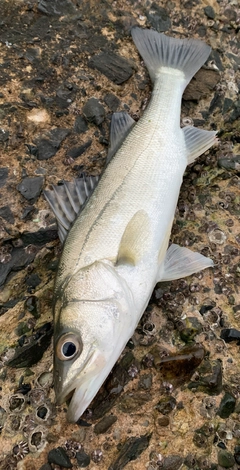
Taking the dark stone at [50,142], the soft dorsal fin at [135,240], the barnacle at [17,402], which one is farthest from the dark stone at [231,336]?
the dark stone at [50,142]

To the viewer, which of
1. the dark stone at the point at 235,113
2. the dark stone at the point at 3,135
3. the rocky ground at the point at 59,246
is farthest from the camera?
the dark stone at the point at 235,113

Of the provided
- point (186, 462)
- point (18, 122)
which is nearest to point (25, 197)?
point (18, 122)

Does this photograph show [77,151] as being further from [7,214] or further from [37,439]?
[37,439]

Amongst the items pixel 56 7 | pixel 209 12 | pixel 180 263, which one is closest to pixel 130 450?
pixel 180 263

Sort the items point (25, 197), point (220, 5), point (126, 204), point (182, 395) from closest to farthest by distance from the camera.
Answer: point (182, 395)
point (126, 204)
point (25, 197)
point (220, 5)

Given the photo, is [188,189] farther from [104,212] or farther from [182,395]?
[182,395]

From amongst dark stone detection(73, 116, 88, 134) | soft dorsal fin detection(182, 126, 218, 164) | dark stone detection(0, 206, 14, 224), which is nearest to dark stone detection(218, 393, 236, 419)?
soft dorsal fin detection(182, 126, 218, 164)

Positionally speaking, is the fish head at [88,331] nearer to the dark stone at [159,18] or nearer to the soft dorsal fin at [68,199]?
the soft dorsal fin at [68,199]
